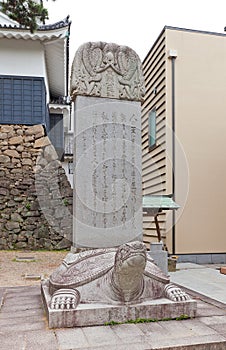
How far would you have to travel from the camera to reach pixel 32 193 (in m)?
Answer: 11.9

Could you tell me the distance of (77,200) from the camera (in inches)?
165

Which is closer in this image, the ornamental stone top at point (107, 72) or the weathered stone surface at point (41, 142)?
the ornamental stone top at point (107, 72)

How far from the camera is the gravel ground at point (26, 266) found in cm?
670

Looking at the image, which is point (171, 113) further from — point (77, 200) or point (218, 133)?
point (77, 200)

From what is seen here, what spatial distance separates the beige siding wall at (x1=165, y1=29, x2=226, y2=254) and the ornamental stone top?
16.5 ft

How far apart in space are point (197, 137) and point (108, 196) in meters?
5.99

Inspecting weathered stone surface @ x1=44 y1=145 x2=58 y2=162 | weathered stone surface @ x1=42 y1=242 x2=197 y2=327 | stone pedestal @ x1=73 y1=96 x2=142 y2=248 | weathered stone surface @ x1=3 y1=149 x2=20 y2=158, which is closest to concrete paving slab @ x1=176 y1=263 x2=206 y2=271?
stone pedestal @ x1=73 y1=96 x2=142 y2=248

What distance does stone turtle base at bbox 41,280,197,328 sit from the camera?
3.23 m

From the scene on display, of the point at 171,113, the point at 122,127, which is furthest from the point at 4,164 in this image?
the point at 122,127

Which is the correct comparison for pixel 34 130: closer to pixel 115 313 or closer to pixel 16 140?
pixel 16 140

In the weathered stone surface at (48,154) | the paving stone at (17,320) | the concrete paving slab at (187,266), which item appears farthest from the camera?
the weathered stone surface at (48,154)

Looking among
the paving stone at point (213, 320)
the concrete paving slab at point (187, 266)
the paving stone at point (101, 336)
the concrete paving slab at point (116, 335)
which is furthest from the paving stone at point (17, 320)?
the concrete paving slab at point (187, 266)

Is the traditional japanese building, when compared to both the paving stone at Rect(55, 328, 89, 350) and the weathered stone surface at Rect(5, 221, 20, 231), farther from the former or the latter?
the paving stone at Rect(55, 328, 89, 350)

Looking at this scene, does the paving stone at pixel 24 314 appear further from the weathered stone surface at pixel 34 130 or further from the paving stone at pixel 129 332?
the weathered stone surface at pixel 34 130
